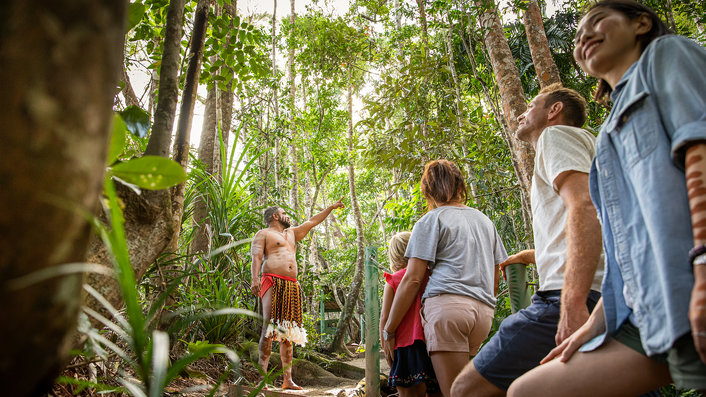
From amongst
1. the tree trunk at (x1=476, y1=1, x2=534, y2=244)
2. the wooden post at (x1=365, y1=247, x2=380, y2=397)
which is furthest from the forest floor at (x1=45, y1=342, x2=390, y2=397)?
the tree trunk at (x1=476, y1=1, x2=534, y2=244)

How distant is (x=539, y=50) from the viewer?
403 cm

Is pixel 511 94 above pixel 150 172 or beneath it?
above

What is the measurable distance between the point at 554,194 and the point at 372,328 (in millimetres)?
1923

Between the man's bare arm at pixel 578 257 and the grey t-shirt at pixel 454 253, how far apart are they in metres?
0.88

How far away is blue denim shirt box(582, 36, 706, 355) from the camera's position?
2.46 ft

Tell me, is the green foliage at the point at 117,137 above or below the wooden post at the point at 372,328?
above

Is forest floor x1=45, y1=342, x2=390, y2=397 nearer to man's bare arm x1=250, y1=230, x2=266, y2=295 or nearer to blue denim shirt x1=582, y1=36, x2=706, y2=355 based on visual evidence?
man's bare arm x1=250, y1=230, x2=266, y2=295

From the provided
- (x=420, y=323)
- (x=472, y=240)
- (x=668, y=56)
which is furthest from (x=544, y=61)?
(x=668, y=56)

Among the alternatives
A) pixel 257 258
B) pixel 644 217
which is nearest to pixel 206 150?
pixel 257 258

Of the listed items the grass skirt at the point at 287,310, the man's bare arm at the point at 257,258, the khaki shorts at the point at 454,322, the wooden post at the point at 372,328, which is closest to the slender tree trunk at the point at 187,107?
the khaki shorts at the point at 454,322

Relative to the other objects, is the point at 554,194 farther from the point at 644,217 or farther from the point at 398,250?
the point at 398,250

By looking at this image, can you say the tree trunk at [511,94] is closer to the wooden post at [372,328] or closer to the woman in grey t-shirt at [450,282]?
the woman in grey t-shirt at [450,282]

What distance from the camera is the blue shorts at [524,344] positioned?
1.36 meters

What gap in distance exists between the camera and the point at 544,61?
13.1ft
